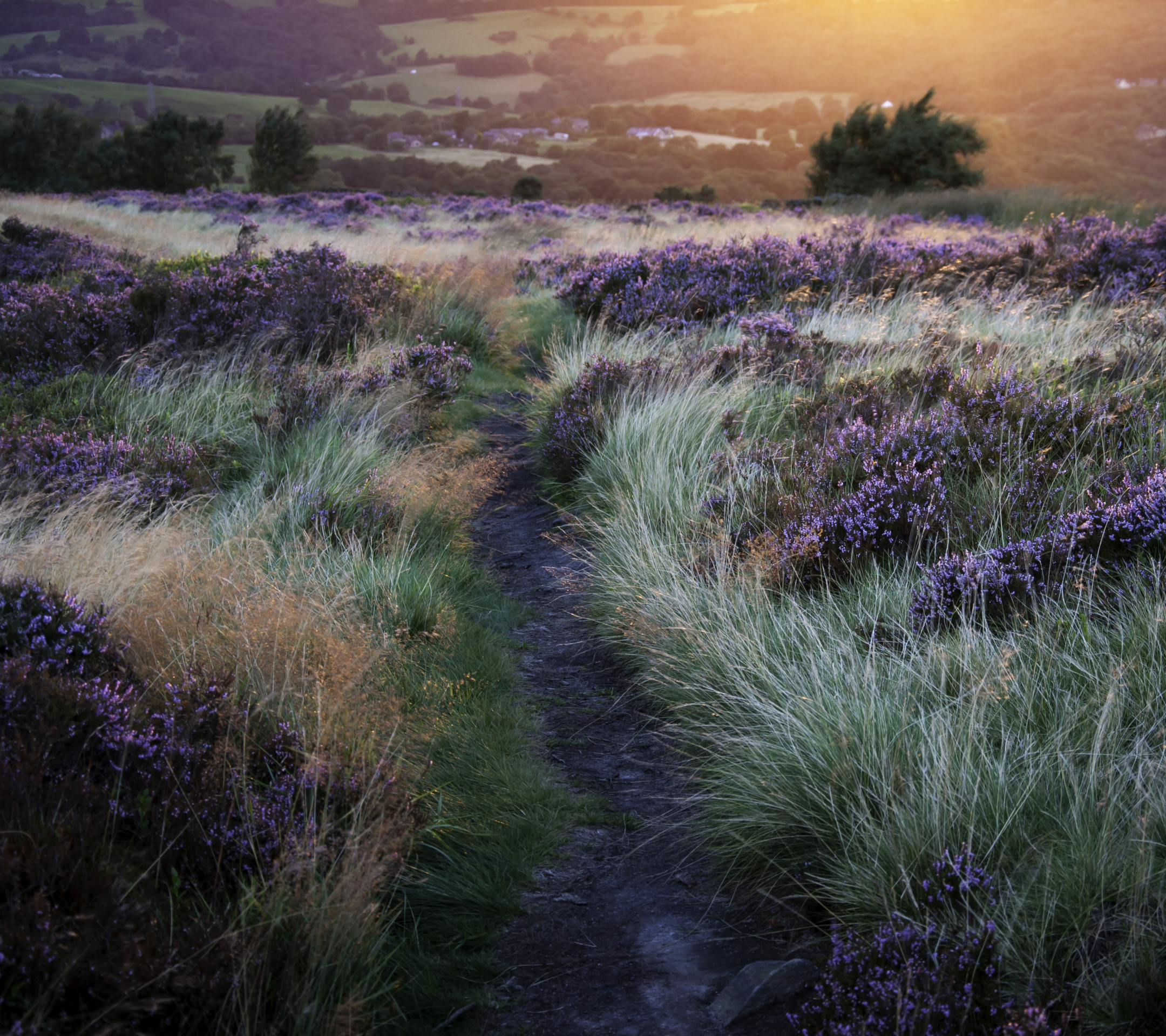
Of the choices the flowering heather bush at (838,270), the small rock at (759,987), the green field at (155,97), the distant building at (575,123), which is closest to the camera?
the small rock at (759,987)

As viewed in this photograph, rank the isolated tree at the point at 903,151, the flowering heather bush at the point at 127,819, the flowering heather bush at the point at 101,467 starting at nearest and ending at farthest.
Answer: the flowering heather bush at the point at 127,819
the flowering heather bush at the point at 101,467
the isolated tree at the point at 903,151

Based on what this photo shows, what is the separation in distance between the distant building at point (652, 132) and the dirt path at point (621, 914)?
90.4m

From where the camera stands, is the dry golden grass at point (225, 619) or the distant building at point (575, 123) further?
the distant building at point (575, 123)

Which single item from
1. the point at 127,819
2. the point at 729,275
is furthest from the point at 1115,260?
the point at 127,819

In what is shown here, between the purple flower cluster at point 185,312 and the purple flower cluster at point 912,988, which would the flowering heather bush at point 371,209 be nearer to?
the purple flower cluster at point 185,312

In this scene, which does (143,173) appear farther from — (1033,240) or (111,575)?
(111,575)

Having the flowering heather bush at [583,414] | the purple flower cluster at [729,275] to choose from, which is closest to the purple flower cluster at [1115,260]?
the purple flower cluster at [729,275]

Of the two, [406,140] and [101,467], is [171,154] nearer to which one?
[101,467]

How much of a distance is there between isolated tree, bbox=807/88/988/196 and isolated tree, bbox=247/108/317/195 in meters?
27.8

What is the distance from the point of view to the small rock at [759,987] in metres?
2.11

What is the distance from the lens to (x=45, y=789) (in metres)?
Result: 2.07

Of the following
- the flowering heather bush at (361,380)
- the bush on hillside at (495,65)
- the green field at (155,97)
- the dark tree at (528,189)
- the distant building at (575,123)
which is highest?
the bush on hillside at (495,65)

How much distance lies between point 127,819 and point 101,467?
11.5 feet

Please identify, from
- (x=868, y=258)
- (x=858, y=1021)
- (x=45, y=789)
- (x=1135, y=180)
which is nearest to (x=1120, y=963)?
(x=858, y=1021)
